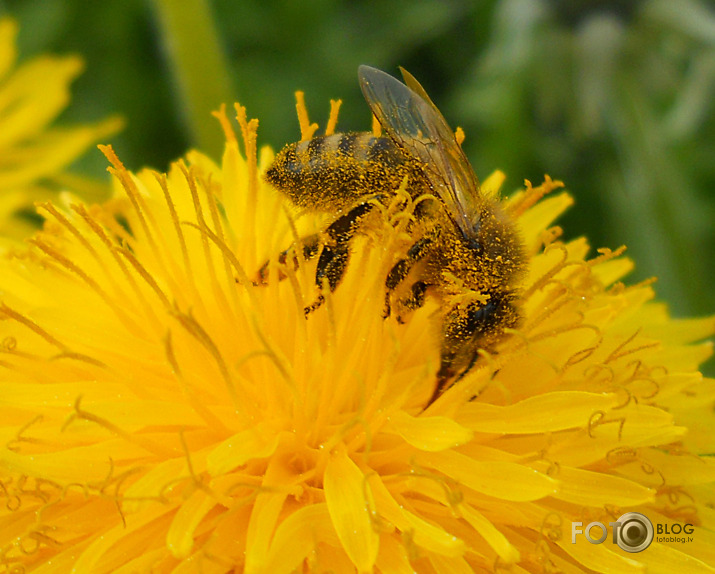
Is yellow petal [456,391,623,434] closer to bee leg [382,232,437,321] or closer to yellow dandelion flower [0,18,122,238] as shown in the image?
bee leg [382,232,437,321]

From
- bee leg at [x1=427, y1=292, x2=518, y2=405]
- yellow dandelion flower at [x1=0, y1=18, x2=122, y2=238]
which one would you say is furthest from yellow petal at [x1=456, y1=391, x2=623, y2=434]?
yellow dandelion flower at [x1=0, y1=18, x2=122, y2=238]

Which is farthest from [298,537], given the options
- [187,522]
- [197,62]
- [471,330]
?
[197,62]

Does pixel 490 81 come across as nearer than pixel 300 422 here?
No

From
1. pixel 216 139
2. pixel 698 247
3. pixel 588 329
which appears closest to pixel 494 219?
pixel 588 329

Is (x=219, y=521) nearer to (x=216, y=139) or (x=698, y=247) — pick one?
(x=216, y=139)

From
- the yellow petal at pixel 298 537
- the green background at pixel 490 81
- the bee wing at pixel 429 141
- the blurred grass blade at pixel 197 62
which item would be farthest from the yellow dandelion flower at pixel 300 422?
Answer: the green background at pixel 490 81

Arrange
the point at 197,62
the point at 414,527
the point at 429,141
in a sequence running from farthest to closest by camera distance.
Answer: the point at 197,62, the point at 429,141, the point at 414,527

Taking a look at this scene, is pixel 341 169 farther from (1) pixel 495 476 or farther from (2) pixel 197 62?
(2) pixel 197 62

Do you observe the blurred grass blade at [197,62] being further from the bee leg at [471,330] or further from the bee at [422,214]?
the bee leg at [471,330]
